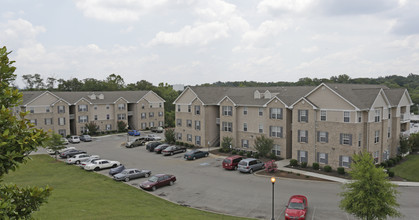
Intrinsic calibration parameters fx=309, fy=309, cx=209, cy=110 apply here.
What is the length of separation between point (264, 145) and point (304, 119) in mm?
6476

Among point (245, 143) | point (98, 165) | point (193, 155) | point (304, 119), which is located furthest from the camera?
point (245, 143)

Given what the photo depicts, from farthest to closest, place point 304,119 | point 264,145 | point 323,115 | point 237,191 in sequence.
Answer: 1. point 264,145
2. point 304,119
3. point 323,115
4. point 237,191

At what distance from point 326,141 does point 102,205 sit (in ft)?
84.6

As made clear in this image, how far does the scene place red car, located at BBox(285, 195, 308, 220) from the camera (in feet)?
69.9

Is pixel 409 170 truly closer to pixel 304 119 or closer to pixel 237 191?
pixel 304 119

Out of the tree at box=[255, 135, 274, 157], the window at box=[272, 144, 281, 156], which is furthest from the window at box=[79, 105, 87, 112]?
the window at box=[272, 144, 281, 156]

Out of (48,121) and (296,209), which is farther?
(48,121)

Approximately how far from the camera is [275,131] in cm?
4288

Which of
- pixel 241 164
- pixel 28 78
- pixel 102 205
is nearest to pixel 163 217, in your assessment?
pixel 102 205

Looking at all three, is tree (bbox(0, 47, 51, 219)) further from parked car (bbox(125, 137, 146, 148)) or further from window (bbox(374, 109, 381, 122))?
parked car (bbox(125, 137, 146, 148))

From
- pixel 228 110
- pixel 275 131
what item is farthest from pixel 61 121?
pixel 275 131

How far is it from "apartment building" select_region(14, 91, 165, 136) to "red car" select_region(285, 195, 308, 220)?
51822 mm

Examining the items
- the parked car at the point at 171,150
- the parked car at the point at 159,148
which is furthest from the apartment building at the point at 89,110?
the parked car at the point at 171,150

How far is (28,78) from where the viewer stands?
121 meters
